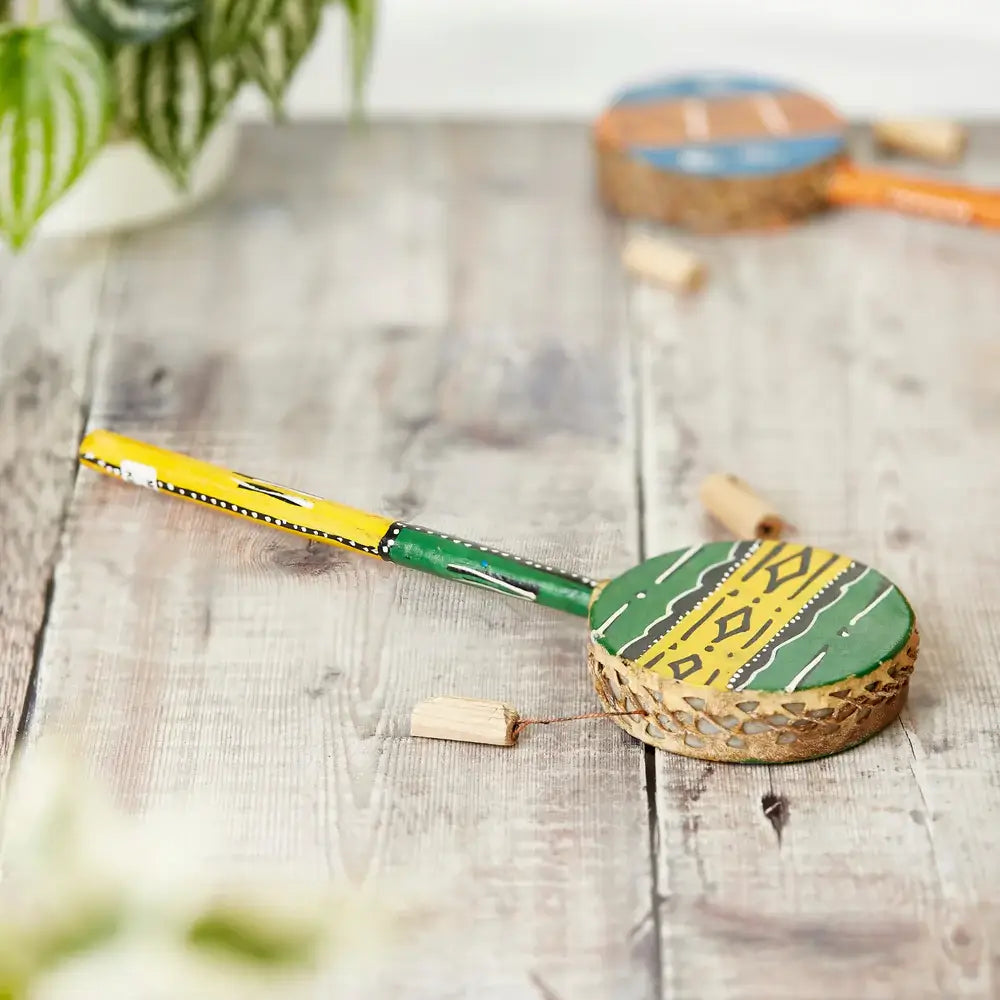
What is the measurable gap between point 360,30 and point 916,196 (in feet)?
1.47

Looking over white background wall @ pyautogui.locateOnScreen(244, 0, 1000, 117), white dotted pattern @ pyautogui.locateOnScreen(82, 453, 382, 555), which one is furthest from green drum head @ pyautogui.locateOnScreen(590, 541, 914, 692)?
white background wall @ pyautogui.locateOnScreen(244, 0, 1000, 117)

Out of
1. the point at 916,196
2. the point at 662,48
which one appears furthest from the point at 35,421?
the point at 662,48

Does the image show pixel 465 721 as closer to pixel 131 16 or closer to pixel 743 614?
pixel 743 614

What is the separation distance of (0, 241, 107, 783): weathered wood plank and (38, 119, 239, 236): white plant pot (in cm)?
2

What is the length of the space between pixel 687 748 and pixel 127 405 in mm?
496

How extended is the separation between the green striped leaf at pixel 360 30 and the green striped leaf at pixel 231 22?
0.25 ft

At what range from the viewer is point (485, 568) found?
34.0 inches

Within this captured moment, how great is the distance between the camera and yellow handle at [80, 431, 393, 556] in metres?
0.89

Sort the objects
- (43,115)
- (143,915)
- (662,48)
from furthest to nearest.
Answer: (662,48) < (43,115) < (143,915)

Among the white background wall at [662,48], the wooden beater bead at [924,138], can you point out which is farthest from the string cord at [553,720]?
the white background wall at [662,48]

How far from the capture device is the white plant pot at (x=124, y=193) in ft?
4.06

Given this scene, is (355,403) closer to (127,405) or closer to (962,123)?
(127,405)

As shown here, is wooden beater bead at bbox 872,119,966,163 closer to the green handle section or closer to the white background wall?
the white background wall

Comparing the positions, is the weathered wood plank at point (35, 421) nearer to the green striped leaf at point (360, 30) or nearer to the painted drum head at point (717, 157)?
the green striped leaf at point (360, 30)
